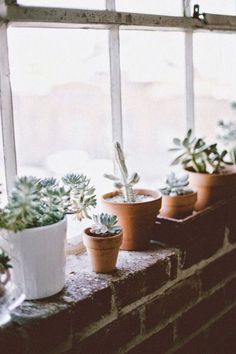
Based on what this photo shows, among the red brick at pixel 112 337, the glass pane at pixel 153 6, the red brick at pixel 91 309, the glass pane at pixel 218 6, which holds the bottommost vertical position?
the red brick at pixel 112 337

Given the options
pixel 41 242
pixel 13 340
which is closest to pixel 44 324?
pixel 13 340

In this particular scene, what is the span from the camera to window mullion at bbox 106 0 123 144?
1.64 meters

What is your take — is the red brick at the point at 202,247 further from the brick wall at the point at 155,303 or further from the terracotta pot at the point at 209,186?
the terracotta pot at the point at 209,186

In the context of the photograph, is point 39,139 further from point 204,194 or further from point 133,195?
point 204,194

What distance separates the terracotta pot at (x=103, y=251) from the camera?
1430mm

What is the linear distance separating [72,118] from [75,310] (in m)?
0.57

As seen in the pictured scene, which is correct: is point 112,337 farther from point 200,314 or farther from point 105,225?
point 200,314

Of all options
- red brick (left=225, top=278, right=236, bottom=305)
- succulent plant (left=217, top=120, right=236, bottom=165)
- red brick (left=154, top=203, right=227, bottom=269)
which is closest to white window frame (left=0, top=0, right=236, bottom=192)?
succulent plant (left=217, top=120, right=236, bottom=165)

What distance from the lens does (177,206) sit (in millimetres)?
1715

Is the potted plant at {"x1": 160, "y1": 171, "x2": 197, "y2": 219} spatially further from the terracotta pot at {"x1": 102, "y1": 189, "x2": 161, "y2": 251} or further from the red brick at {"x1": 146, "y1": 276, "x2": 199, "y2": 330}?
the red brick at {"x1": 146, "y1": 276, "x2": 199, "y2": 330}

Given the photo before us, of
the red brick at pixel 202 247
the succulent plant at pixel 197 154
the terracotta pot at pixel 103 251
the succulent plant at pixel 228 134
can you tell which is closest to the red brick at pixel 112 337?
the terracotta pot at pixel 103 251

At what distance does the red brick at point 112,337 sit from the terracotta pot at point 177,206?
36 cm

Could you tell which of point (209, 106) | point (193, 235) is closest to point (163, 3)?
point (209, 106)

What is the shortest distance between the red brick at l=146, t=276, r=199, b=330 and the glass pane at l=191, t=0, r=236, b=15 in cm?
93
